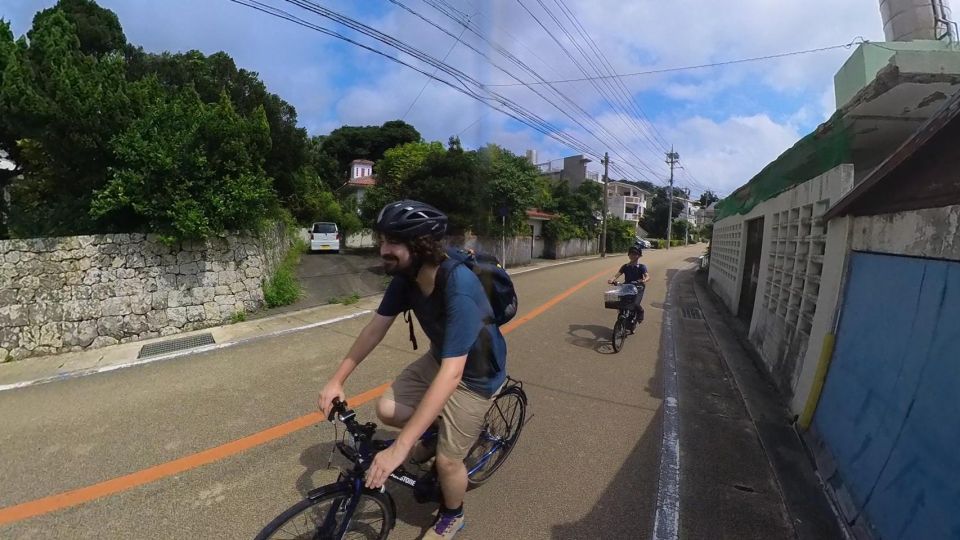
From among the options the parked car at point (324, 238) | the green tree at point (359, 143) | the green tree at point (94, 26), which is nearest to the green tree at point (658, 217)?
the green tree at point (359, 143)

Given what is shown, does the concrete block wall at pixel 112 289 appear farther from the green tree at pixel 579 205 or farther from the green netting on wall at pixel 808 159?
the green tree at pixel 579 205

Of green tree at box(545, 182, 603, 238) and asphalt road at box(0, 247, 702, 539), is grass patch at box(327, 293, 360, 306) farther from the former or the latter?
green tree at box(545, 182, 603, 238)

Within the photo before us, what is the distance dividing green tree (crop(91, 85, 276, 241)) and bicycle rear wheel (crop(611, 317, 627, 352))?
21.4ft

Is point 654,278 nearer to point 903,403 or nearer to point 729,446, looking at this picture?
point 729,446

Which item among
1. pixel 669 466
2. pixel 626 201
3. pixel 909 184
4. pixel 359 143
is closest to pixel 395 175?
pixel 669 466

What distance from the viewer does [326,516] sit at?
2.08 m

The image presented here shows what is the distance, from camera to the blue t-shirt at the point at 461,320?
210 centimetres

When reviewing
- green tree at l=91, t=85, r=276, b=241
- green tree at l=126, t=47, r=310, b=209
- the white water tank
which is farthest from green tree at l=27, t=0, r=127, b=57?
the white water tank

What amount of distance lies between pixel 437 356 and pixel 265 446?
76.5 inches

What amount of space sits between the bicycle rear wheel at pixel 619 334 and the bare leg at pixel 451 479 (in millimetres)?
4740

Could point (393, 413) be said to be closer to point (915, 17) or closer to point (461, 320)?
point (461, 320)

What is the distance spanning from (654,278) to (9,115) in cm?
1822

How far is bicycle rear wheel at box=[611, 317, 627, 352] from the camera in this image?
6.77 m

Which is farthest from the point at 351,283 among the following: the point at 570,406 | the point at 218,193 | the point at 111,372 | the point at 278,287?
the point at 570,406
